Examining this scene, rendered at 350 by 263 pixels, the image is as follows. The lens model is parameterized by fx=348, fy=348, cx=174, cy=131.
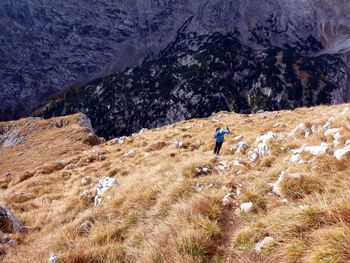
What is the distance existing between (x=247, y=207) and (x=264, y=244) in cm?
179

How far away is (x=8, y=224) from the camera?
1107 centimetres

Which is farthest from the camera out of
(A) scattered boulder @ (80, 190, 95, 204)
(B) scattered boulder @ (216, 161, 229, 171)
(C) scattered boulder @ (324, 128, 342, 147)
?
(A) scattered boulder @ (80, 190, 95, 204)

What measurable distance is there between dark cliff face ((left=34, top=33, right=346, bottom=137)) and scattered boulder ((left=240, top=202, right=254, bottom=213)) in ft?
492

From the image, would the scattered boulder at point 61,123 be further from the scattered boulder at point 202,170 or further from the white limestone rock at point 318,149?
the white limestone rock at point 318,149

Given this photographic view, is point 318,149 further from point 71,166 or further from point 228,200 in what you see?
point 71,166

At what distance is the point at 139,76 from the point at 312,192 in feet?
609

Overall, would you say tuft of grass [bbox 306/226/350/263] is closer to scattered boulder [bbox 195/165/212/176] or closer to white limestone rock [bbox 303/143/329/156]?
white limestone rock [bbox 303/143/329/156]

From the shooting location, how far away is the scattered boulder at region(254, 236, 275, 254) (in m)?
6.28

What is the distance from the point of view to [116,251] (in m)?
7.54

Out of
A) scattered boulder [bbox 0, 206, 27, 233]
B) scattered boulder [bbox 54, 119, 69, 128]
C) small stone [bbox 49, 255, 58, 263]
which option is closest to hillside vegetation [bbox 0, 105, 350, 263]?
small stone [bbox 49, 255, 58, 263]

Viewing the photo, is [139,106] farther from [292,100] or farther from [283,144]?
[283,144]

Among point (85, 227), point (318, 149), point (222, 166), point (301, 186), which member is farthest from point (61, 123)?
point (301, 186)

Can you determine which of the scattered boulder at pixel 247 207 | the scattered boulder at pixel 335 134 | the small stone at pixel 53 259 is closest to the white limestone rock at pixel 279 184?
the scattered boulder at pixel 247 207

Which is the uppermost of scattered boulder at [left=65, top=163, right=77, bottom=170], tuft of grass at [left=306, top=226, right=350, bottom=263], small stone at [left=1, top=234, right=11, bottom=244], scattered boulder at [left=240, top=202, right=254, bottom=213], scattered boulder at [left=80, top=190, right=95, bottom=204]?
tuft of grass at [left=306, top=226, right=350, bottom=263]
